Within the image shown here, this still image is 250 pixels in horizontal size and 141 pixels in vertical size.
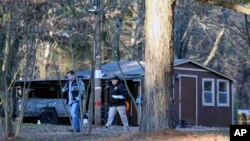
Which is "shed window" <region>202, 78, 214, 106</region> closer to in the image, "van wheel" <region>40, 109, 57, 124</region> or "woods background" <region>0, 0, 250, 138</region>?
"woods background" <region>0, 0, 250, 138</region>

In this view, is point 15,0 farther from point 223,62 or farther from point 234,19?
point 223,62

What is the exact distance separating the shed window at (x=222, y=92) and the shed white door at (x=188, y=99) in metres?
1.62

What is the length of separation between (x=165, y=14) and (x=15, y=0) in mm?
3828

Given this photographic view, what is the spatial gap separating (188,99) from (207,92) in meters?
1.31

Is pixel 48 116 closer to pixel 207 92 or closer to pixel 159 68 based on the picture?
pixel 207 92

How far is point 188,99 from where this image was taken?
93.1 feet

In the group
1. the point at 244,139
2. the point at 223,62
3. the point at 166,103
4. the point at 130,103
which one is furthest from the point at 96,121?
the point at 223,62

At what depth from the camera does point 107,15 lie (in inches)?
817

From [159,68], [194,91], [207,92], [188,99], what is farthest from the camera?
[207,92]

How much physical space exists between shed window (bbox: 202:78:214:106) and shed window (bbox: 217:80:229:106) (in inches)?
15.8

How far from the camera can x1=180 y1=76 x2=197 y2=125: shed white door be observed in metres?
28.0

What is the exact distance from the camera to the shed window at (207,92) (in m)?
29.1

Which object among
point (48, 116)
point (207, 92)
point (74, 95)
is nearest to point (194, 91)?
point (207, 92)

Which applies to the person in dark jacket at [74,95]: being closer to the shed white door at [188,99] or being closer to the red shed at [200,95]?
the red shed at [200,95]
